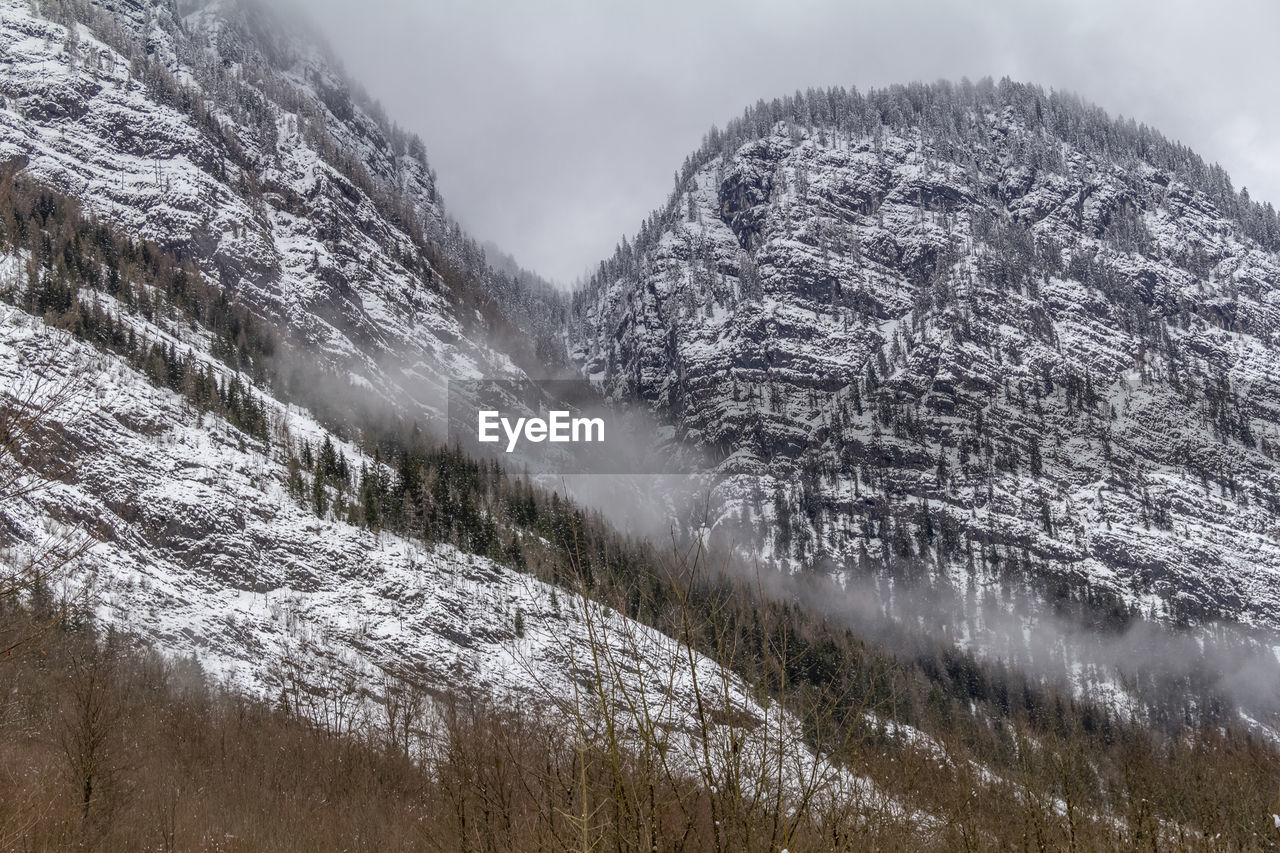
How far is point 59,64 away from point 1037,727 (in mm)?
226851

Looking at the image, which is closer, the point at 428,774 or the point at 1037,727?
the point at 428,774

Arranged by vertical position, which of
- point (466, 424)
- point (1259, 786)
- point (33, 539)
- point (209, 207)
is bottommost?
point (1259, 786)

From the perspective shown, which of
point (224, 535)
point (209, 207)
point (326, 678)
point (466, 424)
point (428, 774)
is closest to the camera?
point (428, 774)

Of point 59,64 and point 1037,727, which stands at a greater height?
point 59,64

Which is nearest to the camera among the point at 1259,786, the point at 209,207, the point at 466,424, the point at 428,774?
the point at 1259,786

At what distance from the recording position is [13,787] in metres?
23.8

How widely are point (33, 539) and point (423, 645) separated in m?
26.8

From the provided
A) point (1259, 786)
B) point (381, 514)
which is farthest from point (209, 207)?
point (1259, 786)

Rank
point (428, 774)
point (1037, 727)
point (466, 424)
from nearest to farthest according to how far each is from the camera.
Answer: point (428, 774)
point (1037, 727)
point (466, 424)

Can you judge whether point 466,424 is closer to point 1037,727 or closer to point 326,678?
point 1037,727

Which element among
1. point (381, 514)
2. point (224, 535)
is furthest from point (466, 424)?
point (224, 535)

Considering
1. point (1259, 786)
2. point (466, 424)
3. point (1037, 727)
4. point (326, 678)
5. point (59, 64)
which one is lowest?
point (1037, 727)

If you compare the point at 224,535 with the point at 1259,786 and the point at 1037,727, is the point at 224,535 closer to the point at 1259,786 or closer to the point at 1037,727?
the point at 1259,786

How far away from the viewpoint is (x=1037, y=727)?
13400 centimetres
